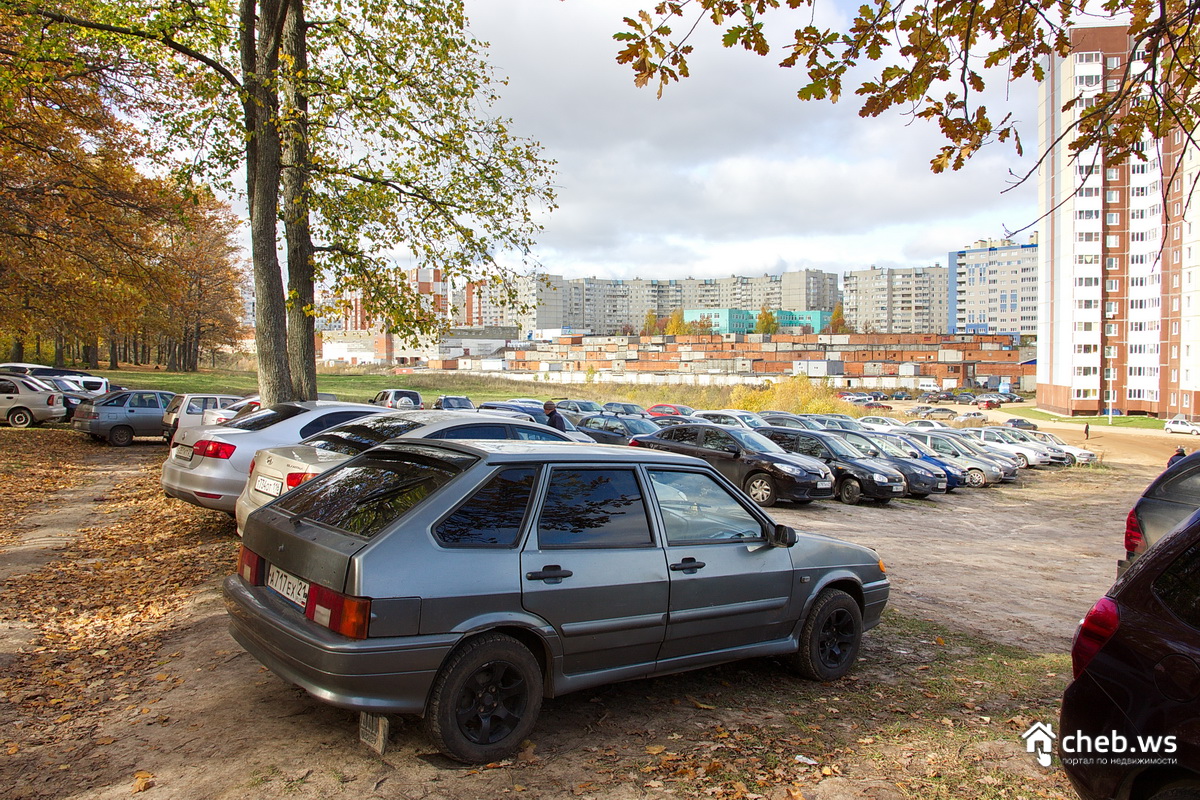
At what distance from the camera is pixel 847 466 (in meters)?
17.5

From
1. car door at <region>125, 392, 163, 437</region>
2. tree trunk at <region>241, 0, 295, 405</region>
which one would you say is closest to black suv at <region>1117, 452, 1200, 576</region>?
tree trunk at <region>241, 0, 295, 405</region>

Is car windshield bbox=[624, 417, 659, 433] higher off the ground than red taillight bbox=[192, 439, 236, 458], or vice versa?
red taillight bbox=[192, 439, 236, 458]

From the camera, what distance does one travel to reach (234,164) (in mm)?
14297

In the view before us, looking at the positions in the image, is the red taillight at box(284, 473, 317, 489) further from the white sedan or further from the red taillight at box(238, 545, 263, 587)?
the red taillight at box(238, 545, 263, 587)

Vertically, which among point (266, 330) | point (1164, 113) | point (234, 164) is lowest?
point (266, 330)

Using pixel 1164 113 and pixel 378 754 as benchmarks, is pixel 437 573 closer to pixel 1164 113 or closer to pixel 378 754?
pixel 378 754

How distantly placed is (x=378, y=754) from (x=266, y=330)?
10.7 meters

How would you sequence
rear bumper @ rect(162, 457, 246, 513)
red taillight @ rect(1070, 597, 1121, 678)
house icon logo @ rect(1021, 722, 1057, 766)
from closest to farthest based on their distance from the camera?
red taillight @ rect(1070, 597, 1121, 678)
house icon logo @ rect(1021, 722, 1057, 766)
rear bumper @ rect(162, 457, 246, 513)

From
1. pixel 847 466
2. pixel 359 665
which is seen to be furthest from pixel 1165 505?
pixel 847 466

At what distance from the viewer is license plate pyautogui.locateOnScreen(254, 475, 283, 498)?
7.15 m

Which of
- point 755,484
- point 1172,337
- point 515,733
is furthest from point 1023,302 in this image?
point 515,733

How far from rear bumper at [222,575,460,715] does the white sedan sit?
5.36 metres

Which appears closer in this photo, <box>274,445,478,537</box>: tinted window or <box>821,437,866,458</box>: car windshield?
<box>274,445,478,537</box>: tinted window

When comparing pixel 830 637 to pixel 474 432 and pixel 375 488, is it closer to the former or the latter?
pixel 375 488
